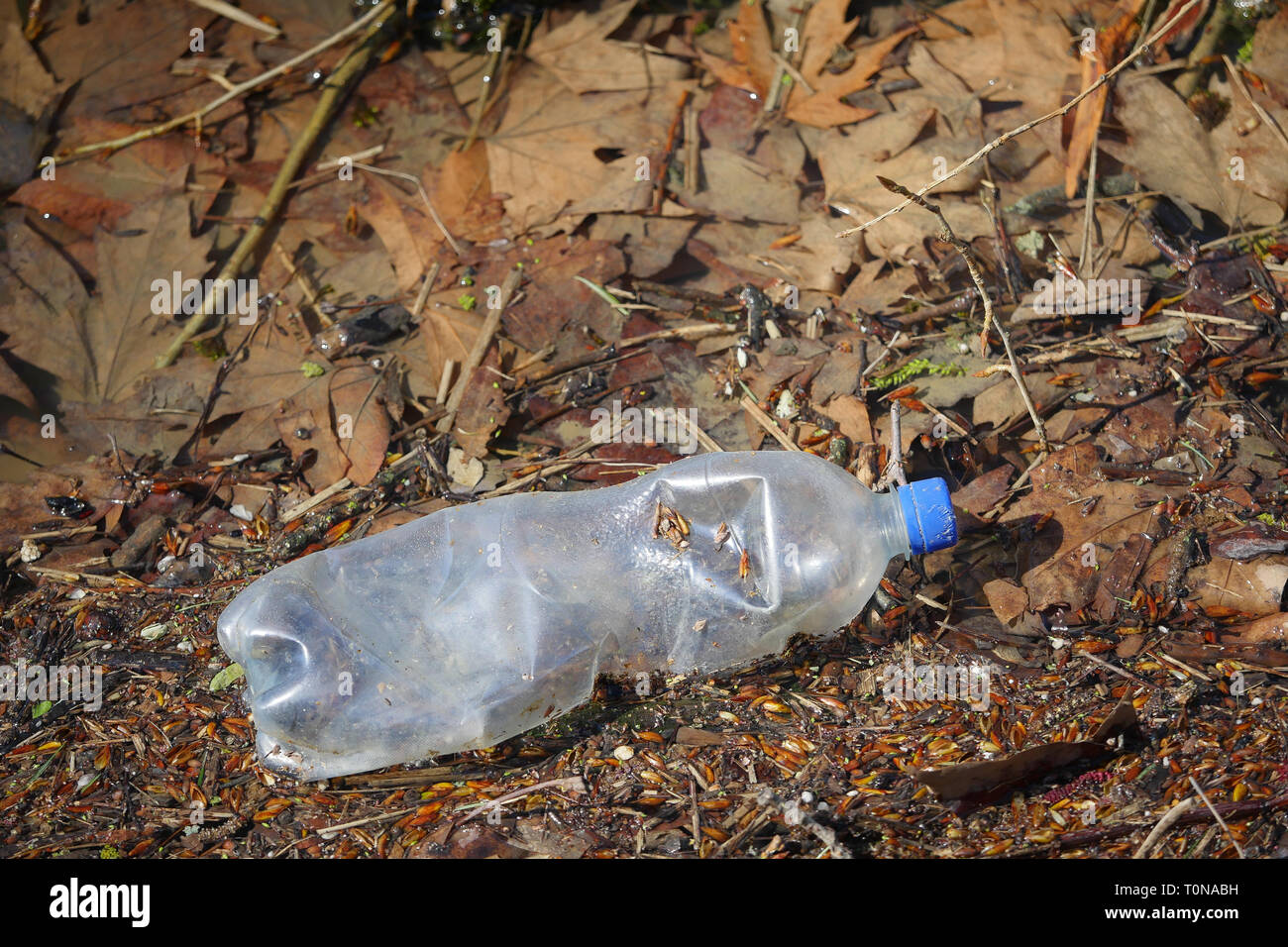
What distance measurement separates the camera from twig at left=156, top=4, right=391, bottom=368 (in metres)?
4.44

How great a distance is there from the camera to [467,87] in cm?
509

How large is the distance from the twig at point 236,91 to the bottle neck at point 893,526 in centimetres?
415

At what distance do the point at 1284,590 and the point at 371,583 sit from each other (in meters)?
3.15

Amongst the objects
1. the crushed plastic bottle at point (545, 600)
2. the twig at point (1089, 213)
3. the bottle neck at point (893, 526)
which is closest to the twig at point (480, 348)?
the crushed plastic bottle at point (545, 600)

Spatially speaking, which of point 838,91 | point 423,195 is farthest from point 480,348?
point 838,91

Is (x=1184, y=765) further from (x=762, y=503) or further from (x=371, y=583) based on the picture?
(x=371, y=583)

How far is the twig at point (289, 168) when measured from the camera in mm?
4438

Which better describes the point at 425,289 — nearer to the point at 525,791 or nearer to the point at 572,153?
the point at 572,153

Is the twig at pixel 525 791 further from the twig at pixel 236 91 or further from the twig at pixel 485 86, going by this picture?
the twig at pixel 236 91

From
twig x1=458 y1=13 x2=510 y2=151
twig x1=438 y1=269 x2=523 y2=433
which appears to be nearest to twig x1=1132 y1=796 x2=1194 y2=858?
twig x1=438 y1=269 x2=523 y2=433

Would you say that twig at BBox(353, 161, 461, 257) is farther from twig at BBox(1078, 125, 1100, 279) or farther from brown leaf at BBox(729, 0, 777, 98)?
twig at BBox(1078, 125, 1100, 279)

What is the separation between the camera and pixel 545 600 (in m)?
3.22

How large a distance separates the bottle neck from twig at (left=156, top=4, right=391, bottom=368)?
11.1ft

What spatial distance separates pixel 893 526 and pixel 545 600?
125 centimetres
